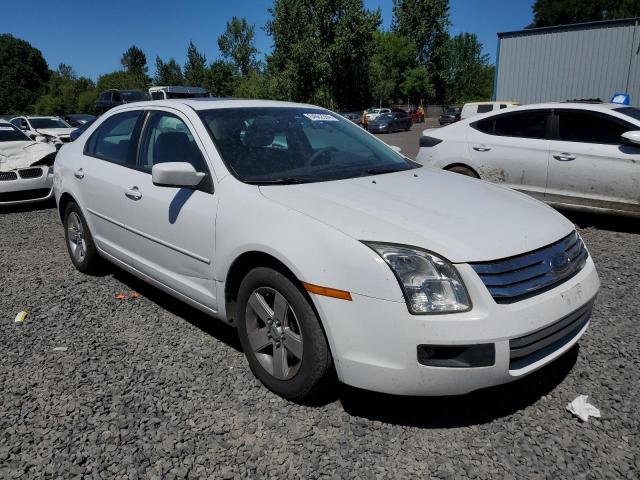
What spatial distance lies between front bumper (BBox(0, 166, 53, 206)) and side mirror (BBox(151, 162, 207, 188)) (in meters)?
6.52

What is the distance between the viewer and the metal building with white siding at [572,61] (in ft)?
55.4

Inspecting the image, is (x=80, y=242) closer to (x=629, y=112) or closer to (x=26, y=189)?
(x=26, y=189)

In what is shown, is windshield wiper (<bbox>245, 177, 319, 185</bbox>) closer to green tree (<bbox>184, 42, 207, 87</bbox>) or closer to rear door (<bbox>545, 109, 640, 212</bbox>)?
rear door (<bbox>545, 109, 640, 212</bbox>)

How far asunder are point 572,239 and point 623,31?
17590mm

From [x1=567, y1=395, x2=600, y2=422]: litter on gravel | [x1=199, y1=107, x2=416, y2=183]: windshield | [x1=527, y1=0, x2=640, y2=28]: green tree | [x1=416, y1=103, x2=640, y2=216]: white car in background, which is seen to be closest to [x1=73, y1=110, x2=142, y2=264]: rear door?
[x1=199, y1=107, x2=416, y2=183]: windshield

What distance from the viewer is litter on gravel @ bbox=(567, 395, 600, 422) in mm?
2564

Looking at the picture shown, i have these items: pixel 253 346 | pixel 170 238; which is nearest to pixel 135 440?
pixel 253 346

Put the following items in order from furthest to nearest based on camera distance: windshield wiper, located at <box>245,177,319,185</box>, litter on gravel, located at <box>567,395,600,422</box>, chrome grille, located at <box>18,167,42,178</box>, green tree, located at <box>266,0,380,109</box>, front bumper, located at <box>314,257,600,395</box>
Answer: green tree, located at <box>266,0,380,109</box>
chrome grille, located at <box>18,167,42,178</box>
windshield wiper, located at <box>245,177,319,185</box>
litter on gravel, located at <box>567,395,600,422</box>
front bumper, located at <box>314,257,600,395</box>

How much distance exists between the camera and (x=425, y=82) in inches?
2544

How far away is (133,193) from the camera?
3598 mm

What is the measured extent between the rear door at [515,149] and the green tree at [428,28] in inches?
2472

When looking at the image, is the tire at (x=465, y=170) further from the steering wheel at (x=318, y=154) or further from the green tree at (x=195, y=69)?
the green tree at (x=195, y=69)

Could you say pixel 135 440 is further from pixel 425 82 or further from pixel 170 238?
pixel 425 82

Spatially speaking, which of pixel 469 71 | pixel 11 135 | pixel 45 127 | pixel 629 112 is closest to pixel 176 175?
pixel 629 112
